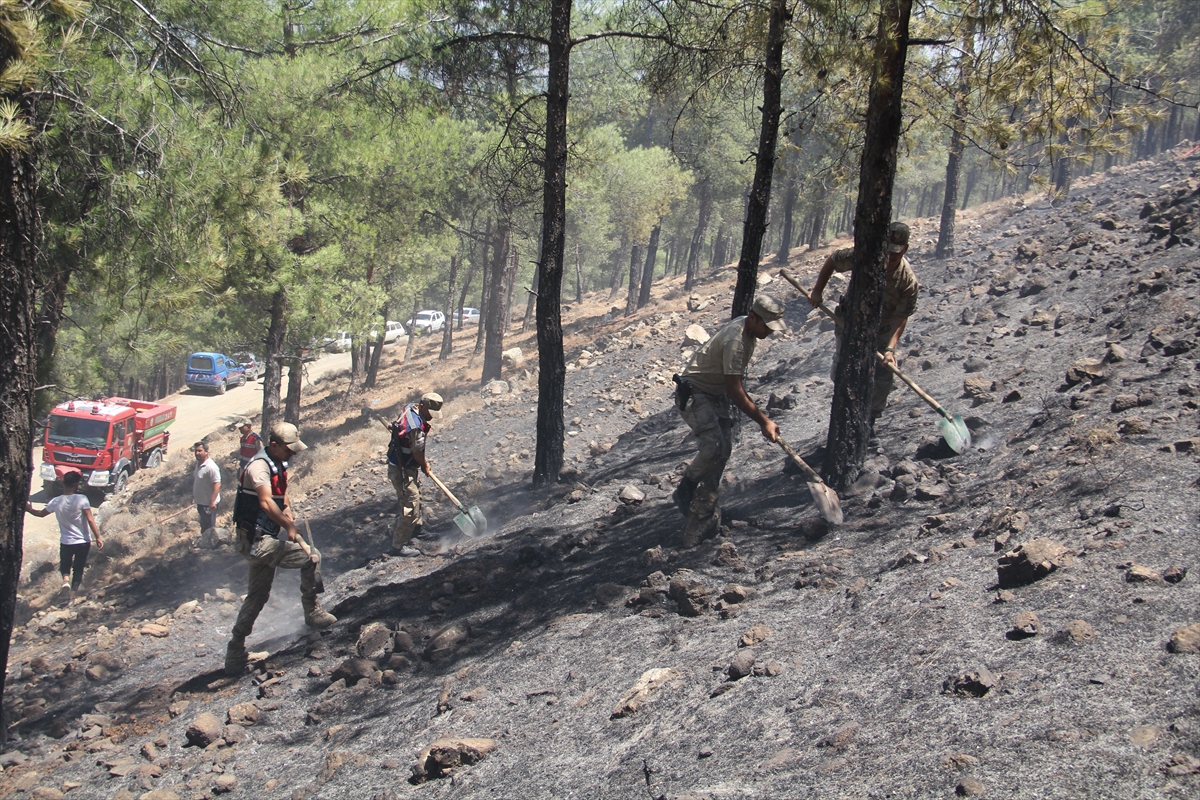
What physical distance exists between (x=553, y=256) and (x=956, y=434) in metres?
4.86

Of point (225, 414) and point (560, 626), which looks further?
point (225, 414)

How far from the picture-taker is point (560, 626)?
16.6 feet

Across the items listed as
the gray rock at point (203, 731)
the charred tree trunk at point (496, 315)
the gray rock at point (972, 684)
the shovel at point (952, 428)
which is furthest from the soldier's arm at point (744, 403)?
the charred tree trunk at point (496, 315)

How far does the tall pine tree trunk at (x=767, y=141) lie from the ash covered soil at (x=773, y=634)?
2009mm

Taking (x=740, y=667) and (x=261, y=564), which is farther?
(x=261, y=564)

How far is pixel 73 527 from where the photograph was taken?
10086 mm

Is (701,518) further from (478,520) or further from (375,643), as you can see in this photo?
(478,520)

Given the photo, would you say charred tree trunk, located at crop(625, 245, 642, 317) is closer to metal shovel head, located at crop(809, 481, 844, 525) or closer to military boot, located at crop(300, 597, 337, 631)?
military boot, located at crop(300, 597, 337, 631)

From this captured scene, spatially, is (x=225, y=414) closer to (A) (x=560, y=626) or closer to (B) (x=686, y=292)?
(B) (x=686, y=292)

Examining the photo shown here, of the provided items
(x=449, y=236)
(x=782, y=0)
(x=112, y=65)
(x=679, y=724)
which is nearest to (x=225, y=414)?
(x=449, y=236)

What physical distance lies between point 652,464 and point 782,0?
510 centimetres

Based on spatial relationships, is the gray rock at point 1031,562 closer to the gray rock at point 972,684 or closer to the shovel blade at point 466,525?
the gray rock at point 972,684

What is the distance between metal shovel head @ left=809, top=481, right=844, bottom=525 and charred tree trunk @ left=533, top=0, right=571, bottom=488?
4003 mm

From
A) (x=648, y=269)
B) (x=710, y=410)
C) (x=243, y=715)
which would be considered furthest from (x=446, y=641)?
(x=648, y=269)
